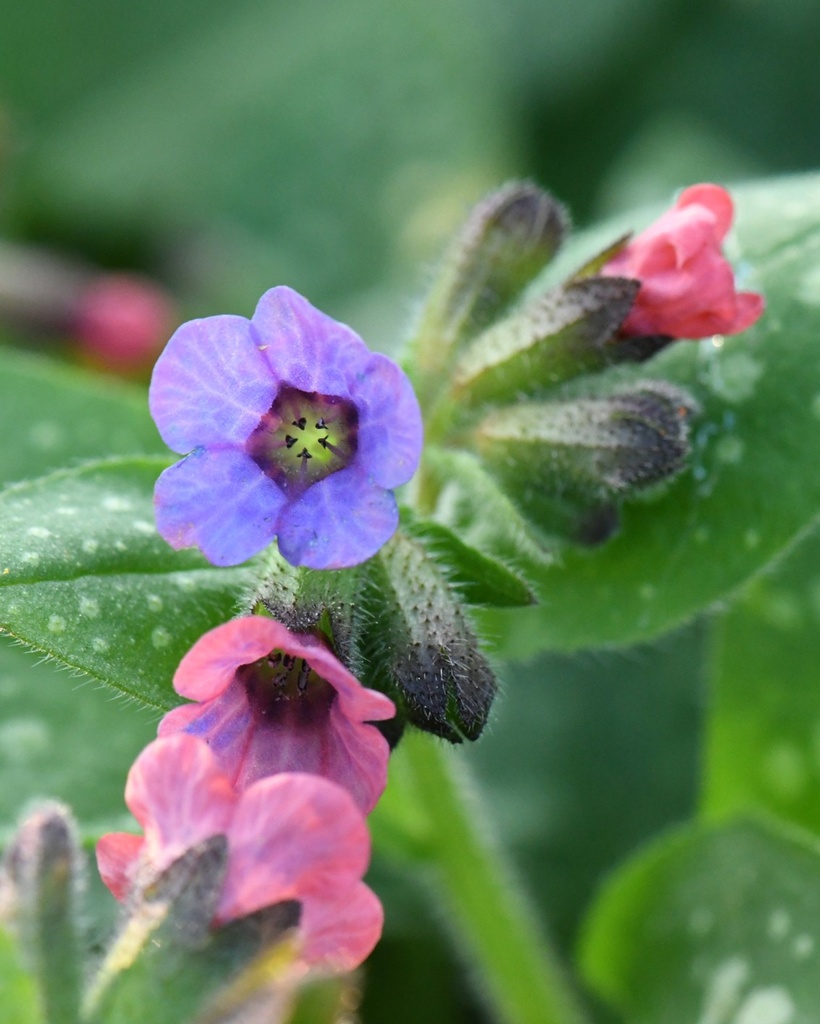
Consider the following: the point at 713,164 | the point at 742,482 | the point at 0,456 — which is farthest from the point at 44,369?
the point at 713,164

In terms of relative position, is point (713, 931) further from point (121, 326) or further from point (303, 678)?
point (121, 326)

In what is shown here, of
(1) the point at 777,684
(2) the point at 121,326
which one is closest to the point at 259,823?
(1) the point at 777,684

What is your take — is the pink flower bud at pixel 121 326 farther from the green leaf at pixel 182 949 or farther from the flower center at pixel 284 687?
the green leaf at pixel 182 949

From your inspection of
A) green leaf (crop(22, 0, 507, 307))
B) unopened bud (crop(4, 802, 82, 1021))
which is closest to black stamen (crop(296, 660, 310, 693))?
unopened bud (crop(4, 802, 82, 1021))

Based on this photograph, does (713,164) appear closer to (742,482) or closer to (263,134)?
(263,134)

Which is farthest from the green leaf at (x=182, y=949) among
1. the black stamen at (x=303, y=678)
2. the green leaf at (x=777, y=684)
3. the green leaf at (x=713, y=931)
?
the green leaf at (x=777, y=684)
